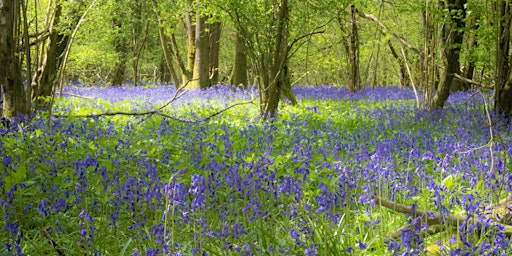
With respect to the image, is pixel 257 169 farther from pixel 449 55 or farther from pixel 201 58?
pixel 201 58

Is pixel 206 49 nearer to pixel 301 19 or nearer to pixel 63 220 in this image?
pixel 301 19

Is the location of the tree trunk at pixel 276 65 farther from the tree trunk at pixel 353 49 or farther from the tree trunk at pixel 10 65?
the tree trunk at pixel 353 49

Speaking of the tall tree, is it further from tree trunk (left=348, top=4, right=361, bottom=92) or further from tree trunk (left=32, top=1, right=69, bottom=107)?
tree trunk (left=348, top=4, right=361, bottom=92)

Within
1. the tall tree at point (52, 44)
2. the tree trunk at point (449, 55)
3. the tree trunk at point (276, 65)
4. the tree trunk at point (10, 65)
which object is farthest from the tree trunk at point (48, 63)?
the tree trunk at point (449, 55)

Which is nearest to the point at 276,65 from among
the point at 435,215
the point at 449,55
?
the point at 449,55

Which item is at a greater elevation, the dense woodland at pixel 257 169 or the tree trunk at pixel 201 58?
the tree trunk at pixel 201 58

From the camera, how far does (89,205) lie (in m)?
4.19

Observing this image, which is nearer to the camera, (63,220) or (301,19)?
(63,220)

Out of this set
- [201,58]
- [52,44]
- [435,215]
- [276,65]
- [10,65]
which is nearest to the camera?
[435,215]

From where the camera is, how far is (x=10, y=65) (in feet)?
21.9

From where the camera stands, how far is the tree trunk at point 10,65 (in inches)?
→ 252

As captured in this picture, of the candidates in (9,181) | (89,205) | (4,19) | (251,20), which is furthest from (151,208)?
(251,20)

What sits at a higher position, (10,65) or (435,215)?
(10,65)

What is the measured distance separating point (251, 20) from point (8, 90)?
14.4 feet
